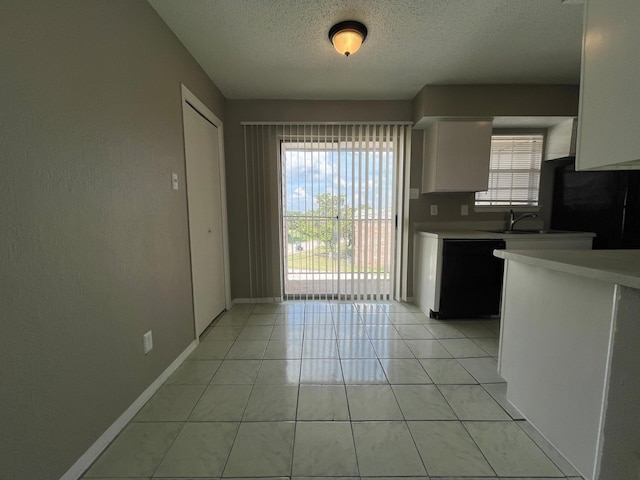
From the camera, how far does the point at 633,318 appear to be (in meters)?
0.81

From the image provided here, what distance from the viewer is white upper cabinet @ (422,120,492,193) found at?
8.58 ft

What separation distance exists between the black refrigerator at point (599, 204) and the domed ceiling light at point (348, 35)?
107 inches

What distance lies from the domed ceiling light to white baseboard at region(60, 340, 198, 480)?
260 centimetres

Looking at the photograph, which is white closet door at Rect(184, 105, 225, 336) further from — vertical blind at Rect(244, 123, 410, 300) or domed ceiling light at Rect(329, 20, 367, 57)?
domed ceiling light at Rect(329, 20, 367, 57)

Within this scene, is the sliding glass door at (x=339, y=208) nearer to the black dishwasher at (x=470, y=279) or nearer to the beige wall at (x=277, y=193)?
the beige wall at (x=277, y=193)

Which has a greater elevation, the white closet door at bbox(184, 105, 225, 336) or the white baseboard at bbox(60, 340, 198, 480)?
the white closet door at bbox(184, 105, 225, 336)

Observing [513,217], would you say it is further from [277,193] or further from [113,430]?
[113,430]

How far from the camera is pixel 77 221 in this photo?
42.3 inches

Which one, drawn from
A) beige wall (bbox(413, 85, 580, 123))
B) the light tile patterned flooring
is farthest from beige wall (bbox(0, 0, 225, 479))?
beige wall (bbox(413, 85, 580, 123))

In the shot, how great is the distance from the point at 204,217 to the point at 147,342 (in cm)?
122

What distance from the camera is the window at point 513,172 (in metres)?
2.99

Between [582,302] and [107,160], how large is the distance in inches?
88.4

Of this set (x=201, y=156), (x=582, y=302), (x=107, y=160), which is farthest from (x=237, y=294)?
(x=582, y=302)

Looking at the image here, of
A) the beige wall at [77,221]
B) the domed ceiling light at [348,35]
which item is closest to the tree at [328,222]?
the domed ceiling light at [348,35]
